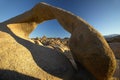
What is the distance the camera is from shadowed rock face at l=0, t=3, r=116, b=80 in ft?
14.6

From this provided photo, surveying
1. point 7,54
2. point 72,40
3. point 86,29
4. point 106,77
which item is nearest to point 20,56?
point 7,54

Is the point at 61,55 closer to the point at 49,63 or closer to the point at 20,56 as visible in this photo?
the point at 49,63

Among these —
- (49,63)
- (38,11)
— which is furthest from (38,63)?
(38,11)

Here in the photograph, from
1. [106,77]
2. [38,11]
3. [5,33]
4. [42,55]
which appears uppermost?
[38,11]

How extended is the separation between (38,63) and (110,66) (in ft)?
4.51

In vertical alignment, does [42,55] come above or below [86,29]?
below

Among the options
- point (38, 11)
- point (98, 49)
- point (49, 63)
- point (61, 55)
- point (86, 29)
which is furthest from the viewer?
point (38, 11)

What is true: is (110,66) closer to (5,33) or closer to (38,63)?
(38,63)

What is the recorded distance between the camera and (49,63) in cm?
509

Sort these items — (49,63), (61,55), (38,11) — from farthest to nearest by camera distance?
(38,11) → (61,55) → (49,63)

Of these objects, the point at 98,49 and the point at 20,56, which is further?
the point at 20,56

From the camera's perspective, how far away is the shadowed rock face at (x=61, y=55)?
445cm

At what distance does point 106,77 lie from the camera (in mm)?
4531

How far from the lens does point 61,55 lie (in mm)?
5723
